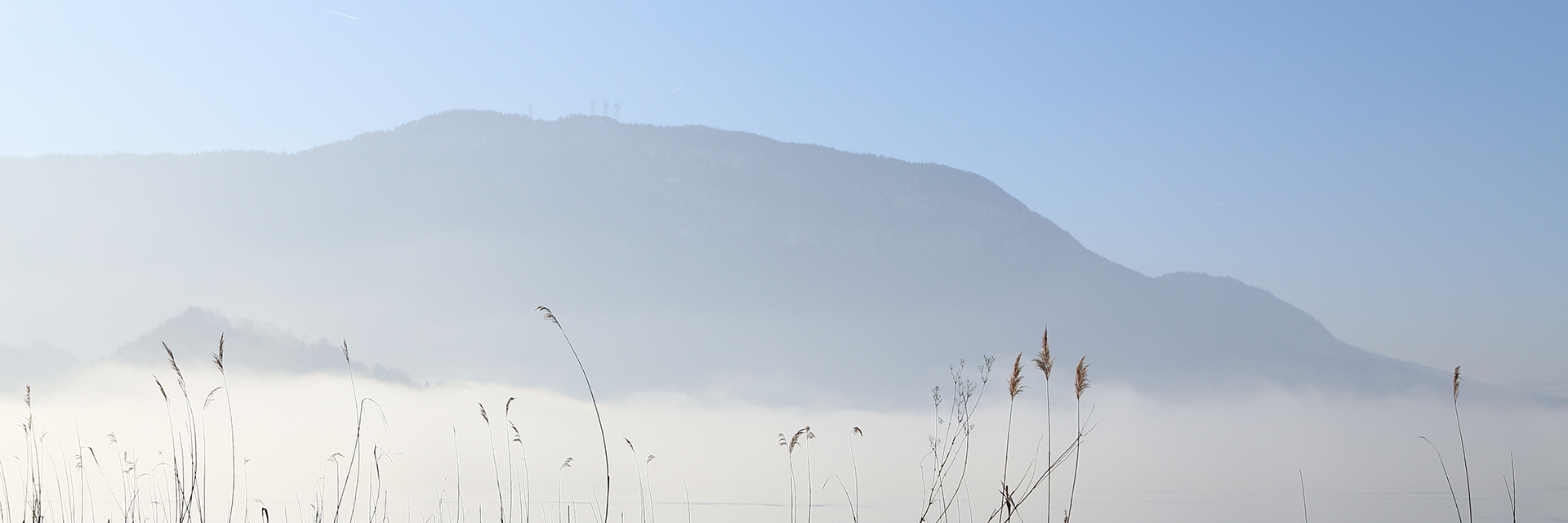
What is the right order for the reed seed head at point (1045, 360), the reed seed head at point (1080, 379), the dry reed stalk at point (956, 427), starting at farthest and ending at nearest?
the dry reed stalk at point (956, 427) < the reed seed head at point (1080, 379) < the reed seed head at point (1045, 360)

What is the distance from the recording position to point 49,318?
156m

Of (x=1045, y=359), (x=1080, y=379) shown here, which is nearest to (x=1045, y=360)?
(x=1045, y=359)

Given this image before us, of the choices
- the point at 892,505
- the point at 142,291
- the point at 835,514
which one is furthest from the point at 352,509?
the point at 142,291

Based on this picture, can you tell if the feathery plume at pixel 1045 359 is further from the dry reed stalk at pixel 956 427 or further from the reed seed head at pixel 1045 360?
the dry reed stalk at pixel 956 427

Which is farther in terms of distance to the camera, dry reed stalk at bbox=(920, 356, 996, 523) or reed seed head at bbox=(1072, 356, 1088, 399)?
dry reed stalk at bbox=(920, 356, 996, 523)

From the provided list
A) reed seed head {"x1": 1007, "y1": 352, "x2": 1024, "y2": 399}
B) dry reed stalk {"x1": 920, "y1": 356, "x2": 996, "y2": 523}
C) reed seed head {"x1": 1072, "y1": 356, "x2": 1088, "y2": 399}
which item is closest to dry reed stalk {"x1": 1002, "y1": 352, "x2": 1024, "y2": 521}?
reed seed head {"x1": 1007, "y1": 352, "x2": 1024, "y2": 399}

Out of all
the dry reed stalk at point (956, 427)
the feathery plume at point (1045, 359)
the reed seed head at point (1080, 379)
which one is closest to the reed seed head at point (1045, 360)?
the feathery plume at point (1045, 359)

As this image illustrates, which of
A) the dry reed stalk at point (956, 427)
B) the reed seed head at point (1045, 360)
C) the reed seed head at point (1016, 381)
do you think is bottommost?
the dry reed stalk at point (956, 427)

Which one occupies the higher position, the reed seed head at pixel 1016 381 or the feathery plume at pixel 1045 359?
the feathery plume at pixel 1045 359

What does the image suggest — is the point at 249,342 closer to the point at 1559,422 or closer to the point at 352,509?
the point at 352,509

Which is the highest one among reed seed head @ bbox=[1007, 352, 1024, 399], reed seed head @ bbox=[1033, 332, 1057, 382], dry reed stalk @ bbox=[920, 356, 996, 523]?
reed seed head @ bbox=[1033, 332, 1057, 382]

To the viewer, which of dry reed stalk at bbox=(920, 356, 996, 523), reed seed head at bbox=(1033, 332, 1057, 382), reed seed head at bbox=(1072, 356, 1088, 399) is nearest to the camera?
reed seed head at bbox=(1033, 332, 1057, 382)

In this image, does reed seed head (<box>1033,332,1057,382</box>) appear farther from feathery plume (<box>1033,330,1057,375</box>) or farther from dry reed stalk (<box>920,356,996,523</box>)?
dry reed stalk (<box>920,356,996,523</box>)

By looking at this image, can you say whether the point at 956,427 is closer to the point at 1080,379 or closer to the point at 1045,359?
the point at 1080,379
